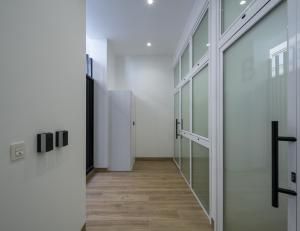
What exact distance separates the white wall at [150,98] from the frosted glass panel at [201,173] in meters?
2.63

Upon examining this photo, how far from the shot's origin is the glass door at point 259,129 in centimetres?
105

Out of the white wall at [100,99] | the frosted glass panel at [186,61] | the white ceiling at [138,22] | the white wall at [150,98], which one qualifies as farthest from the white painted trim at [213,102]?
the white wall at [150,98]

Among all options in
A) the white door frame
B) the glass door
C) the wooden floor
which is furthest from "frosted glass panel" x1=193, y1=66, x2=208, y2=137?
the wooden floor

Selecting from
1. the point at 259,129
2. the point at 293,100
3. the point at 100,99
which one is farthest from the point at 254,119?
the point at 100,99

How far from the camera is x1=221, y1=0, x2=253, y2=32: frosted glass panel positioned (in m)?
1.60

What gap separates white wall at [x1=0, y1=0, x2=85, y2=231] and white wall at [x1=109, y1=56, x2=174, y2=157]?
381cm

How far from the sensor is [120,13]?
11.1 ft

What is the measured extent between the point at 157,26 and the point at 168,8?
0.69m

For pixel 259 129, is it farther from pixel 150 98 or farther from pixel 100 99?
pixel 150 98

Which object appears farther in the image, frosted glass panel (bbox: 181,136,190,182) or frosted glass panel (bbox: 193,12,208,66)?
frosted glass panel (bbox: 181,136,190,182)

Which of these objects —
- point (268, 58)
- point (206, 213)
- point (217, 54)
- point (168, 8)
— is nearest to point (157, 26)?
point (168, 8)

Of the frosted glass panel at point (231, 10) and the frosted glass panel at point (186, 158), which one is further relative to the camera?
the frosted glass panel at point (186, 158)

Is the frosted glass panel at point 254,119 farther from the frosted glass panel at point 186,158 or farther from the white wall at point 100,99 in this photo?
Result: the white wall at point 100,99

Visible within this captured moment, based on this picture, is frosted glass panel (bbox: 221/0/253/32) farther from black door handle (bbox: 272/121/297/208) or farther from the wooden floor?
the wooden floor
